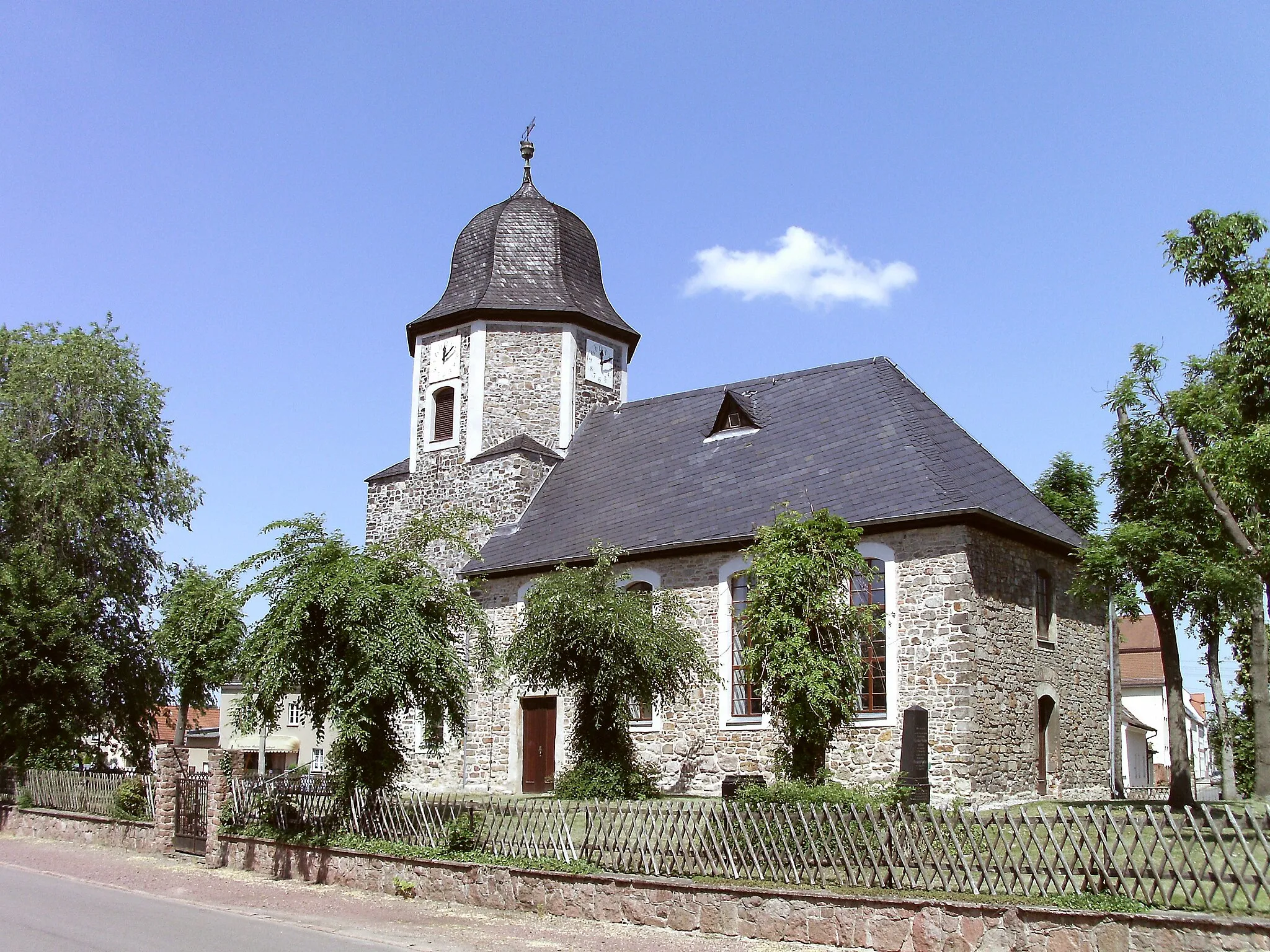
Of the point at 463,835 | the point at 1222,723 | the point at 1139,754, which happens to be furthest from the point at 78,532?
the point at 1139,754

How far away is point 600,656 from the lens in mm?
18281

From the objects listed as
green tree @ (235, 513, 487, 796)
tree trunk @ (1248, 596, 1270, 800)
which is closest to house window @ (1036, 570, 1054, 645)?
tree trunk @ (1248, 596, 1270, 800)

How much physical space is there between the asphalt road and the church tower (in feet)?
47.6

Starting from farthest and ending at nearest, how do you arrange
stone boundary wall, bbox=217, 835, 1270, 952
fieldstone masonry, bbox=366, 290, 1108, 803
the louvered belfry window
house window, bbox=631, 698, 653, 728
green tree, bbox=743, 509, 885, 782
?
the louvered belfry window
house window, bbox=631, 698, 653, 728
fieldstone masonry, bbox=366, 290, 1108, 803
green tree, bbox=743, 509, 885, 782
stone boundary wall, bbox=217, 835, 1270, 952

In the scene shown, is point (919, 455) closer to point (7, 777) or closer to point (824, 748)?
point (824, 748)

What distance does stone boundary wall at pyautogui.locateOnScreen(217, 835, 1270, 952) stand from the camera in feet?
28.7

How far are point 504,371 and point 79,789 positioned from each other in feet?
44.2

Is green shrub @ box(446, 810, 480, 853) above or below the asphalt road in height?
above

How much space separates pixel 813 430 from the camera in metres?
23.9

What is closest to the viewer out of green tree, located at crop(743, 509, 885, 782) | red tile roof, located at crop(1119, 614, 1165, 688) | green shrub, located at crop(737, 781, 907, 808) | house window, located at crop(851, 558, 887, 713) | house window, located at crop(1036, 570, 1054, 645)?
green shrub, located at crop(737, 781, 907, 808)

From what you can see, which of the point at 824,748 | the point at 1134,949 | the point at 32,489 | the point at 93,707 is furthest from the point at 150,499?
the point at 1134,949

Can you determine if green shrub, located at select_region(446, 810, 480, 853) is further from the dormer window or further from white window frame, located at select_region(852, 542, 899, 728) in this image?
the dormer window

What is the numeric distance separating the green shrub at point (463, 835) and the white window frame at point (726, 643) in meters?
8.55

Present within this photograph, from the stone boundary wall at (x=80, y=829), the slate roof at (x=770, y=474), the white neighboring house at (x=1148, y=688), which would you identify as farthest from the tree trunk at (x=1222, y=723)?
the stone boundary wall at (x=80, y=829)
